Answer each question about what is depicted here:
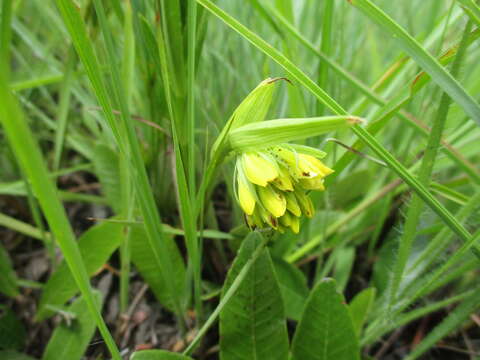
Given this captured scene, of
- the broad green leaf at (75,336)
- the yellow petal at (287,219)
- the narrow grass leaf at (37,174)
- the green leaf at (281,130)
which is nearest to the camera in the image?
the narrow grass leaf at (37,174)

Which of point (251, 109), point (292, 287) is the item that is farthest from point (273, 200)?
point (292, 287)

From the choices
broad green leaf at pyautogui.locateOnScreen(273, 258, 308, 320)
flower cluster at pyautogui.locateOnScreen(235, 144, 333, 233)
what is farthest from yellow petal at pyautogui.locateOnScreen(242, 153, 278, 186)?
broad green leaf at pyautogui.locateOnScreen(273, 258, 308, 320)

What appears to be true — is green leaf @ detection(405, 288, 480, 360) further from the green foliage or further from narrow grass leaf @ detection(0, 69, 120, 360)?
narrow grass leaf @ detection(0, 69, 120, 360)

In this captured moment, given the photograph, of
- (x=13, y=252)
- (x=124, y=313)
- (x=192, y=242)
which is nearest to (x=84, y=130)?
(x=13, y=252)

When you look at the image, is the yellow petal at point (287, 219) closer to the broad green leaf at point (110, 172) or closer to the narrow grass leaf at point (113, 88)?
the narrow grass leaf at point (113, 88)

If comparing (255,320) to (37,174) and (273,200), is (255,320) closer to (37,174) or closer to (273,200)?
(273,200)

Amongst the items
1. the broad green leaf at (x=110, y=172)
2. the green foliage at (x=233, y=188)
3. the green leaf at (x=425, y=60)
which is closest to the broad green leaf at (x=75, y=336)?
the green foliage at (x=233, y=188)

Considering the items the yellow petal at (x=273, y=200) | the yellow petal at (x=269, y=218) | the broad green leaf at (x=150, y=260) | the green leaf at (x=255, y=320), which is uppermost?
the yellow petal at (x=273, y=200)
